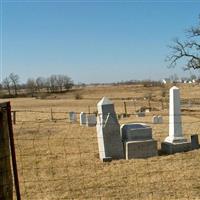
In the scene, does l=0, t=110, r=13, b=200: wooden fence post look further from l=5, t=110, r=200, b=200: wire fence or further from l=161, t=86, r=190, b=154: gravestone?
l=161, t=86, r=190, b=154: gravestone

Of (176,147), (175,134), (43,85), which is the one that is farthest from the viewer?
(43,85)

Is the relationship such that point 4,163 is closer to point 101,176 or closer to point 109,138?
point 101,176

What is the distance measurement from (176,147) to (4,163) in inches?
355

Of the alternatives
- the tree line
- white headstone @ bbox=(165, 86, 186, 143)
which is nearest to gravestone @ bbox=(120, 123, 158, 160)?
white headstone @ bbox=(165, 86, 186, 143)

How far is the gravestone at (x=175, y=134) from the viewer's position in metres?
12.2

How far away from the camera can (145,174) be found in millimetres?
9148

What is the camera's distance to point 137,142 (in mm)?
11594

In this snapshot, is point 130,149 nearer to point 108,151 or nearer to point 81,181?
point 108,151

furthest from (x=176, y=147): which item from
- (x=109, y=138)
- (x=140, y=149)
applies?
(x=109, y=138)

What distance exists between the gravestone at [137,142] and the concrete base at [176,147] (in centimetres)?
69

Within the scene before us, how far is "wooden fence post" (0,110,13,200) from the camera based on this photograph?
3.81 m

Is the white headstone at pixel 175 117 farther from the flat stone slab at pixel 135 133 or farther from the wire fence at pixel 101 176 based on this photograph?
the wire fence at pixel 101 176

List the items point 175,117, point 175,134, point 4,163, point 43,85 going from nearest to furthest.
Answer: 1. point 4,163
2. point 175,134
3. point 175,117
4. point 43,85

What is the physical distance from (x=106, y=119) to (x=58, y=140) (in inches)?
208
